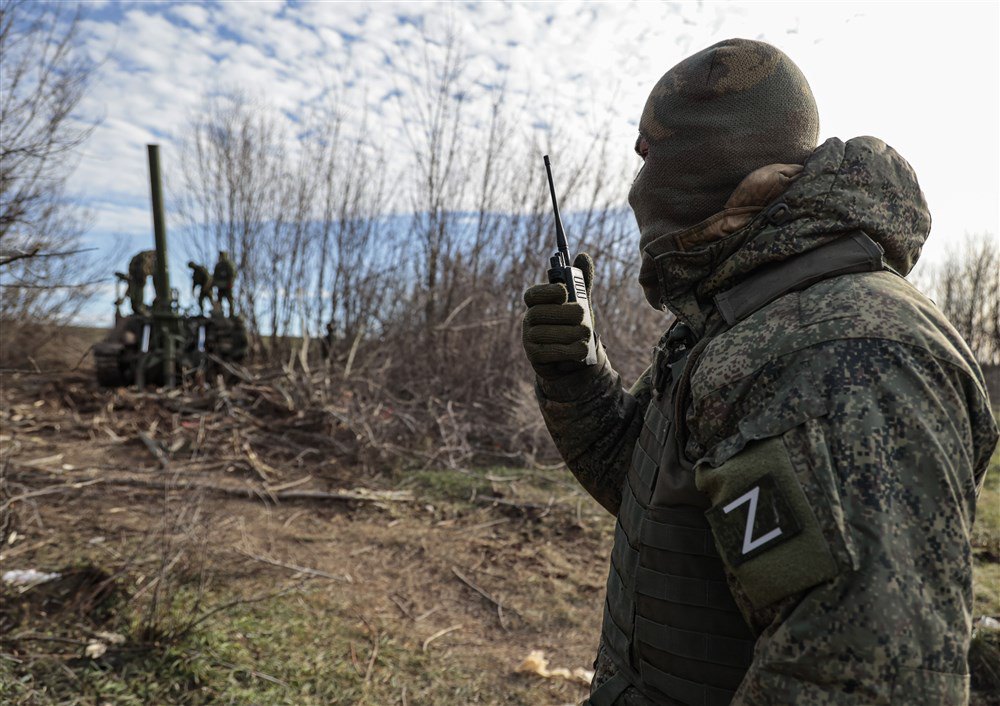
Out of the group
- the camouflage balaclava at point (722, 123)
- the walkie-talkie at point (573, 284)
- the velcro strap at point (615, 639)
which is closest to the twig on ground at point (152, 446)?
the walkie-talkie at point (573, 284)

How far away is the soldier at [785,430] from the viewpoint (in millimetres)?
903

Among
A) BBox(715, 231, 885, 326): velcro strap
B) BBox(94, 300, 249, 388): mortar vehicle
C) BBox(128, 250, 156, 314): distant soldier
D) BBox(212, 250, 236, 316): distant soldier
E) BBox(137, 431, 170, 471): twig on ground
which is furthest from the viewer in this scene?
BBox(212, 250, 236, 316): distant soldier

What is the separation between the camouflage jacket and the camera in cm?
89

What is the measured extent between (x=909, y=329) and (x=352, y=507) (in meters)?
5.38

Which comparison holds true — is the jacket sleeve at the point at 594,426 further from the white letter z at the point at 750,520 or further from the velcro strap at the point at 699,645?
the white letter z at the point at 750,520

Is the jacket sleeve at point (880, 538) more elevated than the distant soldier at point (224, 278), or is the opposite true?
the distant soldier at point (224, 278)

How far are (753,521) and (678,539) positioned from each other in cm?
27

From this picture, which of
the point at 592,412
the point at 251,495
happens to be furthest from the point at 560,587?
the point at 592,412

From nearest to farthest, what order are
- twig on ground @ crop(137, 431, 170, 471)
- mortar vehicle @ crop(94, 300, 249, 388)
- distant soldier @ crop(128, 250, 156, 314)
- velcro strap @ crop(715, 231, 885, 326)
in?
velcro strap @ crop(715, 231, 885, 326)
twig on ground @ crop(137, 431, 170, 471)
mortar vehicle @ crop(94, 300, 249, 388)
distant soldier @ crop(128, 250, 156, 314)

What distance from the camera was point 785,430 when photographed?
3.27 ft

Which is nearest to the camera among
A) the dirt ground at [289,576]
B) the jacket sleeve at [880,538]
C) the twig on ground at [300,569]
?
the jacket sleeve at [880,538]

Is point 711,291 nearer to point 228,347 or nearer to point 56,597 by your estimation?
point 56,597

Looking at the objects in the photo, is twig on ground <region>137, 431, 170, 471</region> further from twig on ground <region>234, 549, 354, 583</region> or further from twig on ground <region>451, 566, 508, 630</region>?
twig on ground <region>451, 566, 508, 630</region>

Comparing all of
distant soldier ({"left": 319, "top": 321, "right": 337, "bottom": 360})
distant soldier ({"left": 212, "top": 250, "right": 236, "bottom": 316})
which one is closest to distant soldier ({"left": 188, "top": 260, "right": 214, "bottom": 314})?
distant soldier ({"left": 212, "top": 250, "right": 236, "bottom": 316})
